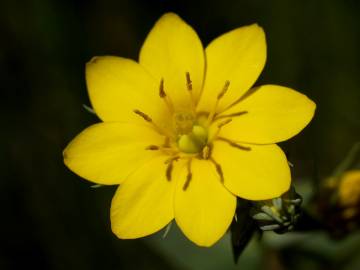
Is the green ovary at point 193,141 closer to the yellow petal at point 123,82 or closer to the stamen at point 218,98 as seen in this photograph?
the stamen at point 218,98

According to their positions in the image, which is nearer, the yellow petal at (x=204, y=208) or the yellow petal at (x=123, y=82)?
the yellow petal at (x=204, y=208)

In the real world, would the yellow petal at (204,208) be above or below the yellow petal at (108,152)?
below

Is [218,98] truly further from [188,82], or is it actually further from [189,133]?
[189,133]

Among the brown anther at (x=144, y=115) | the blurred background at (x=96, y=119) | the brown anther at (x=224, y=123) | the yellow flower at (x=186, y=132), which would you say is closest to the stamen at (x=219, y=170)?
the yellow flower at (x=186, y=132)

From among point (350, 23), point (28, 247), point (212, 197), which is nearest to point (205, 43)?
point (350, 23)

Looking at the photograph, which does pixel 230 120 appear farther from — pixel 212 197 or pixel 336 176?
pixel 336 176

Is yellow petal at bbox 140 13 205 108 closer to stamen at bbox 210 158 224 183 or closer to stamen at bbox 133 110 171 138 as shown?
stamen at bbox 133 110 171 138

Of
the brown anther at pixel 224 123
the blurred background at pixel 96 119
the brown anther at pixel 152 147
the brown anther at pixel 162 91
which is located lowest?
the blurred background at pixel 96 119
